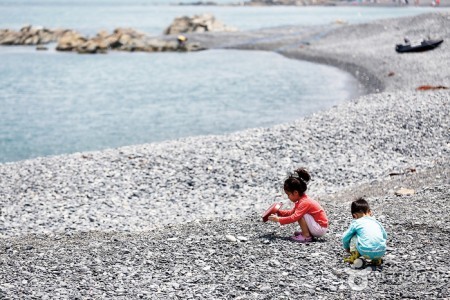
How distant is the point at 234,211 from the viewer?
665 inches

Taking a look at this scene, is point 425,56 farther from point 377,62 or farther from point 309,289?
point 309,289

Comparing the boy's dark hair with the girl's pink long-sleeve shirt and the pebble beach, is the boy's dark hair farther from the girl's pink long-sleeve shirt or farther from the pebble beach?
the girl's pink long-sleeve shirt

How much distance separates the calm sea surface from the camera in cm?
3200

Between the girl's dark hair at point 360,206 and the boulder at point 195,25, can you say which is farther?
the boulder at point 195,25

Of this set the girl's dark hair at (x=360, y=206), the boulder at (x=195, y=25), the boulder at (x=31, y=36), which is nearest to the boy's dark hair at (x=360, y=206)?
the girl's dark hair at (x=360, y=206)

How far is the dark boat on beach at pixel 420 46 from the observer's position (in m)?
46.4

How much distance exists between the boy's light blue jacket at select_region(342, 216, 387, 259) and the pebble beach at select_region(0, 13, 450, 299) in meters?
0.32

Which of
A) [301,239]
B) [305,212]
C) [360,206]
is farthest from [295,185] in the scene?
[360,206]

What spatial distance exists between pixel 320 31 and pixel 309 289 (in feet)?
217

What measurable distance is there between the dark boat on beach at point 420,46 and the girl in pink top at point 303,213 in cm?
→ 3844

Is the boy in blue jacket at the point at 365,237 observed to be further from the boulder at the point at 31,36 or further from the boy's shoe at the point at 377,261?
the boulder at the point at 31,36

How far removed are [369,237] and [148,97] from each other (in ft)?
111

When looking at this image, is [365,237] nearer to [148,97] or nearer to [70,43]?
[148,97]

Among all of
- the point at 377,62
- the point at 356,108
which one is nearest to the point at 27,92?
the point at 377,62
